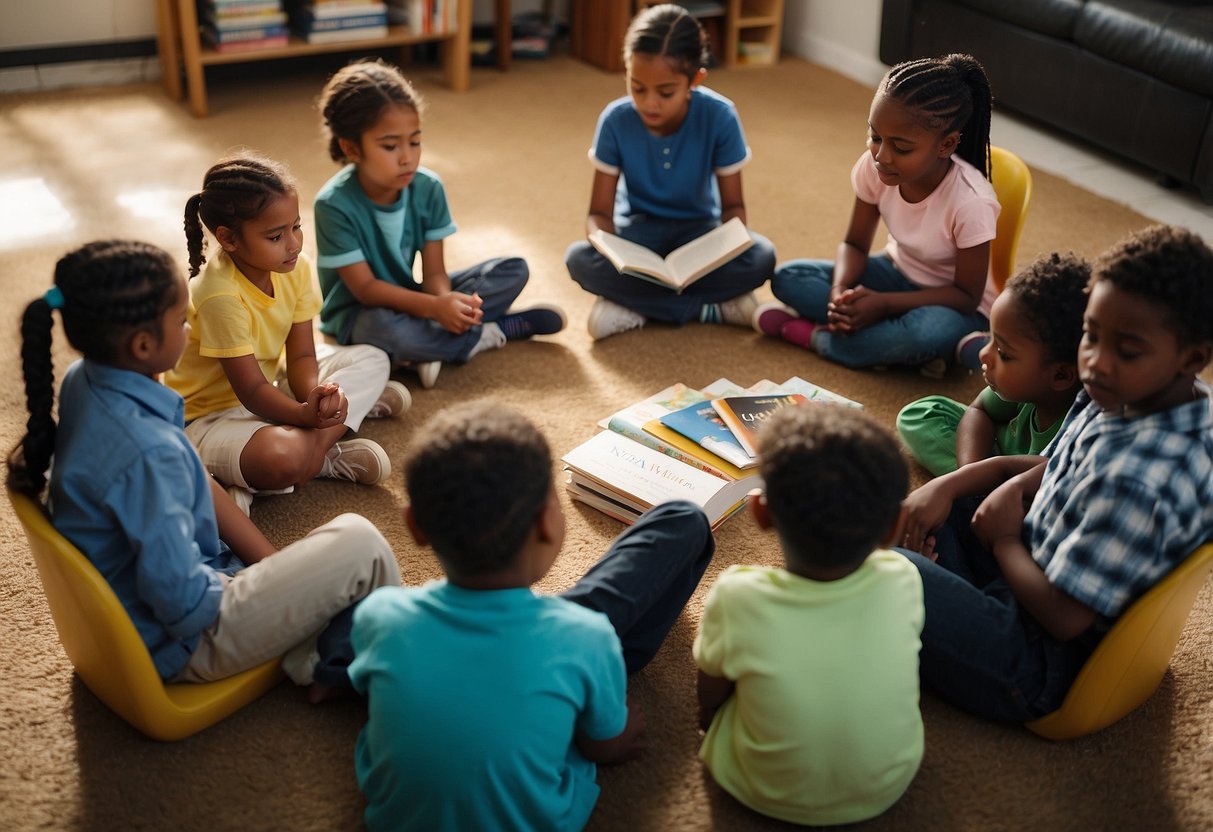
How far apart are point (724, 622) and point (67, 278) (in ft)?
2.45

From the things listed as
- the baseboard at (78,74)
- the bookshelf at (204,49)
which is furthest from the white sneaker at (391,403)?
the baseboard at (78,74)

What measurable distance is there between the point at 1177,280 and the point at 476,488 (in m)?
0.73

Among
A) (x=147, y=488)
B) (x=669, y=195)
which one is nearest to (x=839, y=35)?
(x=669, y=195)

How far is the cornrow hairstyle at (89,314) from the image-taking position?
46.8 inches

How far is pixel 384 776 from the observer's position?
1.12 m

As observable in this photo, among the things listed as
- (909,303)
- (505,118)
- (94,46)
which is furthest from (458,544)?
(94,46)

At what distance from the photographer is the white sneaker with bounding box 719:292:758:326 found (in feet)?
7.48

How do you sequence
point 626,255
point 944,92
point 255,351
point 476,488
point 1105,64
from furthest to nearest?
point 1105,64 < point 626,255 < point 944,92 < point 255,351 < point 476,488

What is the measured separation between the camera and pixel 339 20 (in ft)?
11.1

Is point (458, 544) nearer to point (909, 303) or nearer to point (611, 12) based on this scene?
point (909, 303)

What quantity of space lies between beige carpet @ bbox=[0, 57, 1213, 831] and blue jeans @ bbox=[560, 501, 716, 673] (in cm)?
7

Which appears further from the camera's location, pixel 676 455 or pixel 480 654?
pixel 676 455

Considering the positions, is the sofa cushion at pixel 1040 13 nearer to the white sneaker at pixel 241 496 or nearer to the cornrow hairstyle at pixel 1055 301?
the cornrow hairstyle at pixel 1055 301

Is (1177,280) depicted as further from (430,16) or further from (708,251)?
(430,16)
